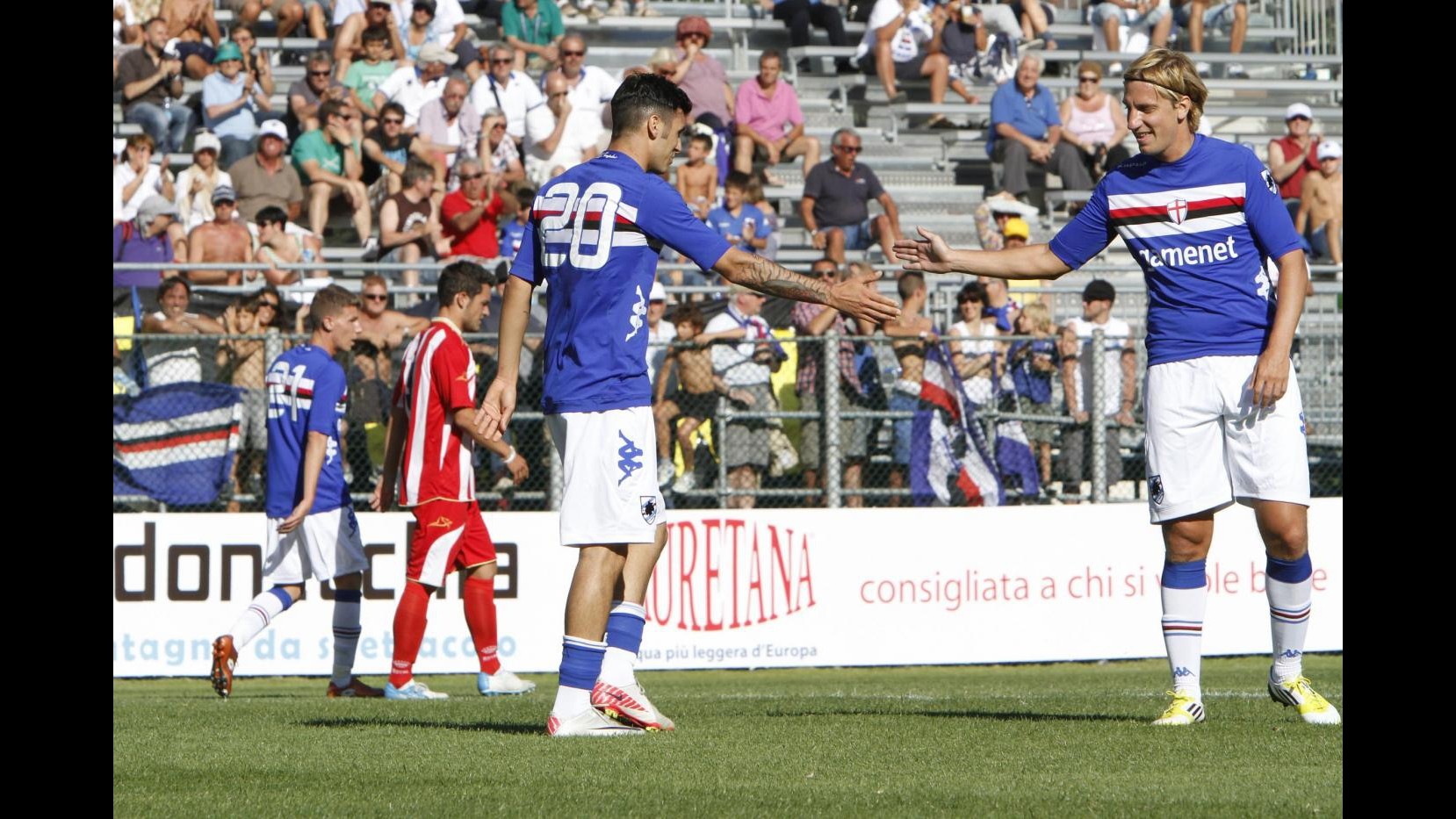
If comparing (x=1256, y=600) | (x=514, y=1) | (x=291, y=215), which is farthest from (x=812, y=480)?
(x=514, y=1)

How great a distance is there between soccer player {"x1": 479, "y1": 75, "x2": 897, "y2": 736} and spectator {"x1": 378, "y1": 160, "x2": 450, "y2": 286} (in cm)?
992

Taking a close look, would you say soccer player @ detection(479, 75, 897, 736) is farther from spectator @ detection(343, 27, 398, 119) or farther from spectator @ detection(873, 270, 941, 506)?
spectator @ detection(343, 27, 398, 119)

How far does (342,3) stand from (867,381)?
8.90m

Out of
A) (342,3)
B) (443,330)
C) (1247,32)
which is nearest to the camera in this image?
(443,330)

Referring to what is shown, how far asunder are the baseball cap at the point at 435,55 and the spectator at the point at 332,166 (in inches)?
61.0

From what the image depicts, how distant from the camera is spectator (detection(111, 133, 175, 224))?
17.9m

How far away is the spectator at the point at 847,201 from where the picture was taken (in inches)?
733

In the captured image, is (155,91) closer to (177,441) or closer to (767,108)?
(767,108)

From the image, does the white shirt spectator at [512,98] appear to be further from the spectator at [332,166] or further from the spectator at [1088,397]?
the spectator at [1088,397]

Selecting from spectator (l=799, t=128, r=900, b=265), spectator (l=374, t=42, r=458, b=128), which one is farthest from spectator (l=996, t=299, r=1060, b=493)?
spectator (l=374, t=42, r=458, b=128)

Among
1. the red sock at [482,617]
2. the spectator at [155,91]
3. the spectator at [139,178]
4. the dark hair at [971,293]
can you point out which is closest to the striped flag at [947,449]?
the dark hair at [971,293]

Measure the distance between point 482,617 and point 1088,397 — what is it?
19.8ft

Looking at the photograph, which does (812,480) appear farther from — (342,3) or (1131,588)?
(342,3)
